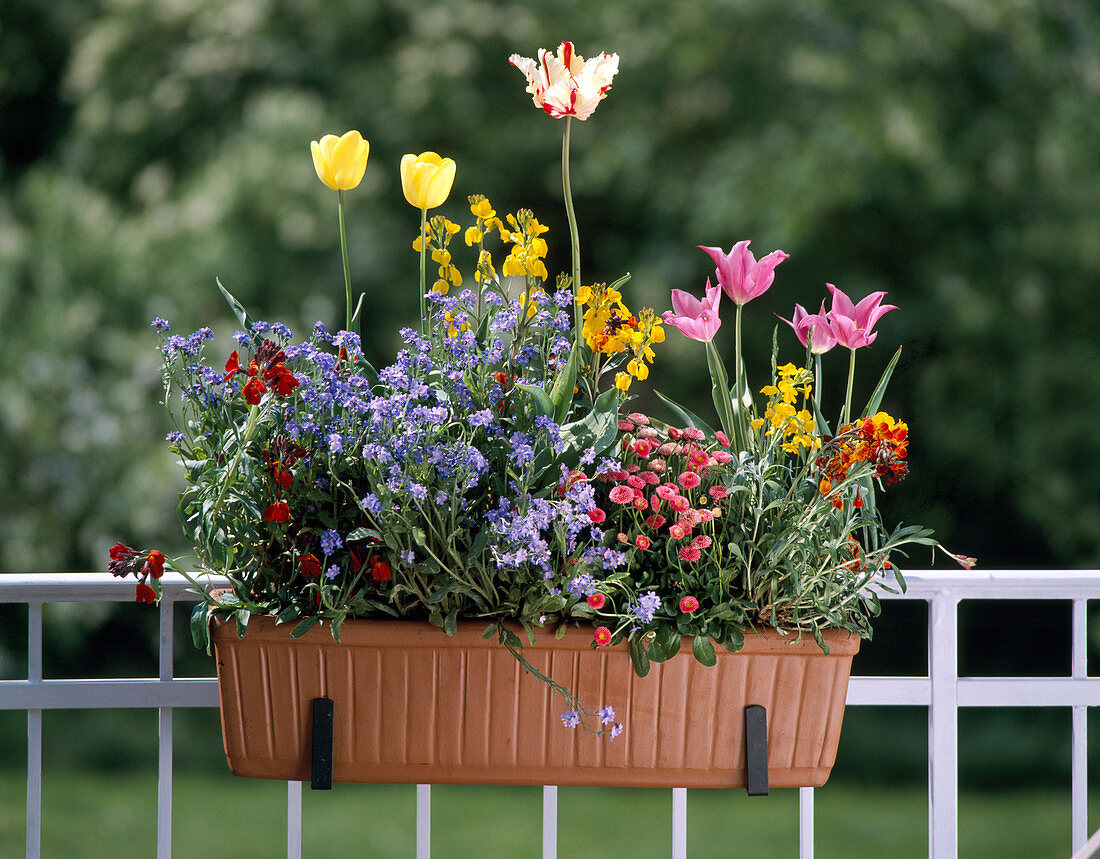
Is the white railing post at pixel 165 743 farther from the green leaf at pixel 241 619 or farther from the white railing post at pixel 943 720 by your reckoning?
the white railing post at pixel 943 720

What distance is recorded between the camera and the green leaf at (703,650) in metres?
1.01

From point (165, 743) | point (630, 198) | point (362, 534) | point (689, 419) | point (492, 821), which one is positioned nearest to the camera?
point (362, 534)

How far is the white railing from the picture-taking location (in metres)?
1.31

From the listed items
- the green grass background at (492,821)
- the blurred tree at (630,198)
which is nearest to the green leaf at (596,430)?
the blurred tree at (630,198)

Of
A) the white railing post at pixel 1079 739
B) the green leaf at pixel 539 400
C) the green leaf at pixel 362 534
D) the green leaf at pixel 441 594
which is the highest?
the green leaf at pixel 539 400

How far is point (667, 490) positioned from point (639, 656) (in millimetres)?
165

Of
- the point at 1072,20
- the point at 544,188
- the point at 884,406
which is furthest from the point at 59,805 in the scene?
the point at 1072,20

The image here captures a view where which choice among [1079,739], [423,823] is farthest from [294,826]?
[1079,739]

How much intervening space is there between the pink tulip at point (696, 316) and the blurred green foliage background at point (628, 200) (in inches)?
122

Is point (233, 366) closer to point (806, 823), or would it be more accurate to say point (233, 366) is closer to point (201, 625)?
point (201, 625)

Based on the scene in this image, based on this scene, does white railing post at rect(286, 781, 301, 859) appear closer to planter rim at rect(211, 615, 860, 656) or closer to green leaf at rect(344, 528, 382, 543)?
planter rim at rect(211, 615, 860, 656)

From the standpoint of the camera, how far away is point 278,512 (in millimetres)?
954

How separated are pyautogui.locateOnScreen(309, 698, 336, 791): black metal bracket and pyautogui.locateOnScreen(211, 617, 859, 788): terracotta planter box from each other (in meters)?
0.01

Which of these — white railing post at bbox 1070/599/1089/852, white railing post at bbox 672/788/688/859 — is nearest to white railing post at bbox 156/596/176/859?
white railing post at bbox 672/788/688/859
